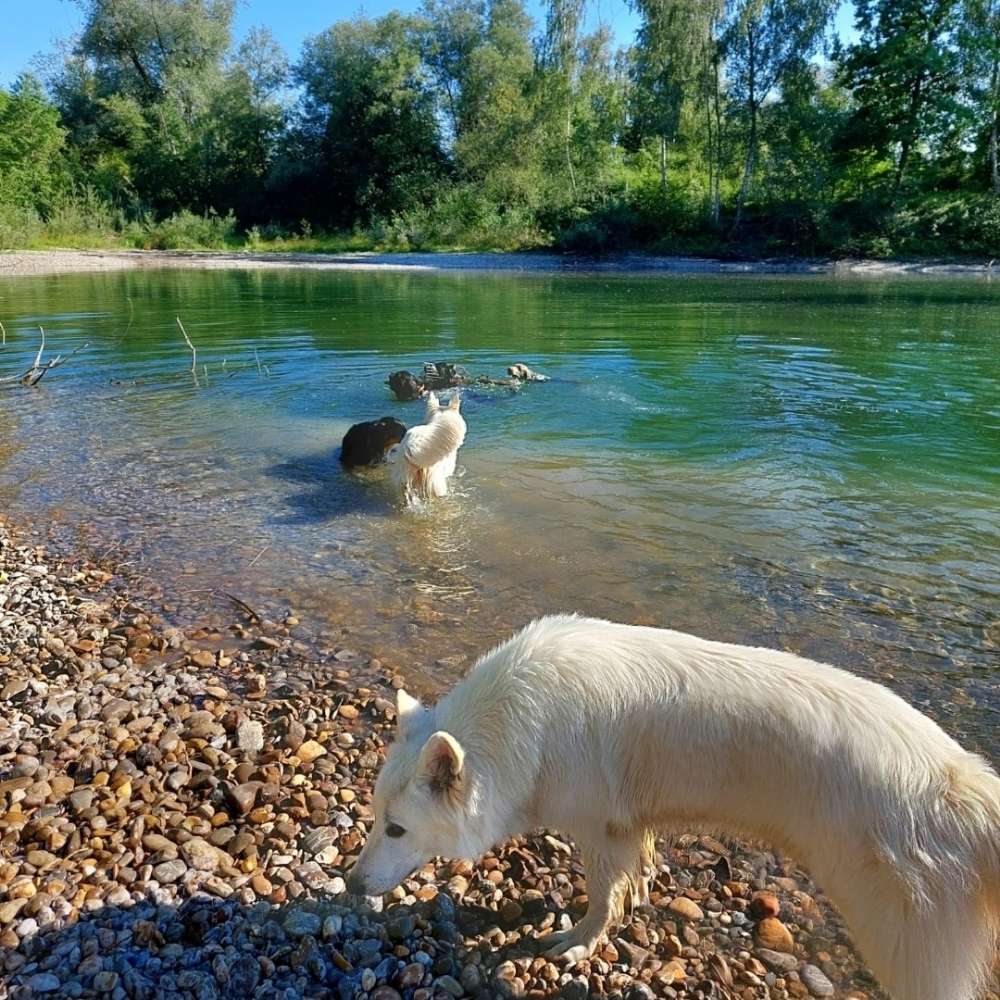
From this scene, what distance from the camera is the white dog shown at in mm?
9672

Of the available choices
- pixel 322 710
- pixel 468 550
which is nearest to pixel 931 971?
pixel 322 710

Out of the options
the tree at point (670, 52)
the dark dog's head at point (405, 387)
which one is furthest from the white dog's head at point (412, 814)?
the tree at point (670, 52)

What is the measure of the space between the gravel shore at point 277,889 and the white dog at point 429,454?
4.72 m

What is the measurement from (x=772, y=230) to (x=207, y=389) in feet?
158

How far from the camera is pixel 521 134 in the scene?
208 feet

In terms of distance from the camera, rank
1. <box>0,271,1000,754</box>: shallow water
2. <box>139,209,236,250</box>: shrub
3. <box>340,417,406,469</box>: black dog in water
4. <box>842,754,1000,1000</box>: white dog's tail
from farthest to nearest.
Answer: <box>139,209,236,250</box>: shrub → <box>340,417,406,469</box>: black dog in water → <box>0,271,1000,754</box>: shallow water → <box>842,754,1000,1000</box>: white dog's tail

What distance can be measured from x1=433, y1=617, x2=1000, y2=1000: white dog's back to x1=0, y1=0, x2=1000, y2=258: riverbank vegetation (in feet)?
182

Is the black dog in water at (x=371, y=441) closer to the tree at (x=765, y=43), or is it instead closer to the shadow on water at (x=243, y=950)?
the shadow on water at (x=243, y=950)

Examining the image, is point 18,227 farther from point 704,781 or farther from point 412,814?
point 704,781

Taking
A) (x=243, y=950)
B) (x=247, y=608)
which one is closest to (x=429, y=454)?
(x=247, y=608)

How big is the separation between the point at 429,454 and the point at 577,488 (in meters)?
2.21

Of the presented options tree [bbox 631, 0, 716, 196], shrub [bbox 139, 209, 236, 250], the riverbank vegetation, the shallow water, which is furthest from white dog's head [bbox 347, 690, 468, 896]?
shrub [bbox 139, 209, 236, 250]

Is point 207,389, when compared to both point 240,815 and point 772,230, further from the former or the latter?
point 772,230

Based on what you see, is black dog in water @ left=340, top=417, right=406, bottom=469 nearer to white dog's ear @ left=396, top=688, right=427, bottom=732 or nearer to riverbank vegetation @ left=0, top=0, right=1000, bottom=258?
white dog's ear @ left=396, top=688, right=427, bottom=732
